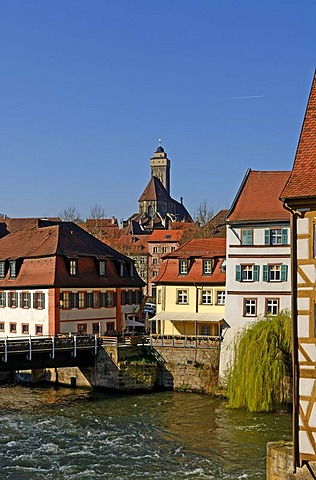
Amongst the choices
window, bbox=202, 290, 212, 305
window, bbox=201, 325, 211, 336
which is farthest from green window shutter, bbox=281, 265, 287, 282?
window, bbox=201, 325, 211, 336

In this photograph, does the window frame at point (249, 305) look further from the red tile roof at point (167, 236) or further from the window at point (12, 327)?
the red tile roof at point (167, 236)

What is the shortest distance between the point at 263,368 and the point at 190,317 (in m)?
9.62

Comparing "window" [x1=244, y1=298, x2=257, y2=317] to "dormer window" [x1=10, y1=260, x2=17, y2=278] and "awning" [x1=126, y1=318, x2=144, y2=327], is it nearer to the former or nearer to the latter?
"awning" [x1=126, y1=318, x2=144, y2=327]

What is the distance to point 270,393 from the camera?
Answer: 33.0 meters

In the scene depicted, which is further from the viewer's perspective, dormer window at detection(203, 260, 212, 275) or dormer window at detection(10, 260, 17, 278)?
dormer window at detection(10, 260, 17, 278)

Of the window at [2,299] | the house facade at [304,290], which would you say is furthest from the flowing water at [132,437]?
the window at [2,299]

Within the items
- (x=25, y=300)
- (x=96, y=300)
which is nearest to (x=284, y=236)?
(x=96, y=300)

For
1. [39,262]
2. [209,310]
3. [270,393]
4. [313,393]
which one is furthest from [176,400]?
[313,393]

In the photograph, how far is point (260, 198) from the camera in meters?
39.1

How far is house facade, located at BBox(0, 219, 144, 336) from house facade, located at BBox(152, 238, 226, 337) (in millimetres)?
4795

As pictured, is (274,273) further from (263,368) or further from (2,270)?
(2,270)

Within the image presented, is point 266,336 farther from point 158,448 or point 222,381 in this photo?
point 158,448

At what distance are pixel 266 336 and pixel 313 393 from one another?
1715cm

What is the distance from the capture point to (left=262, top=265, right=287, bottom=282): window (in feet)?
123
